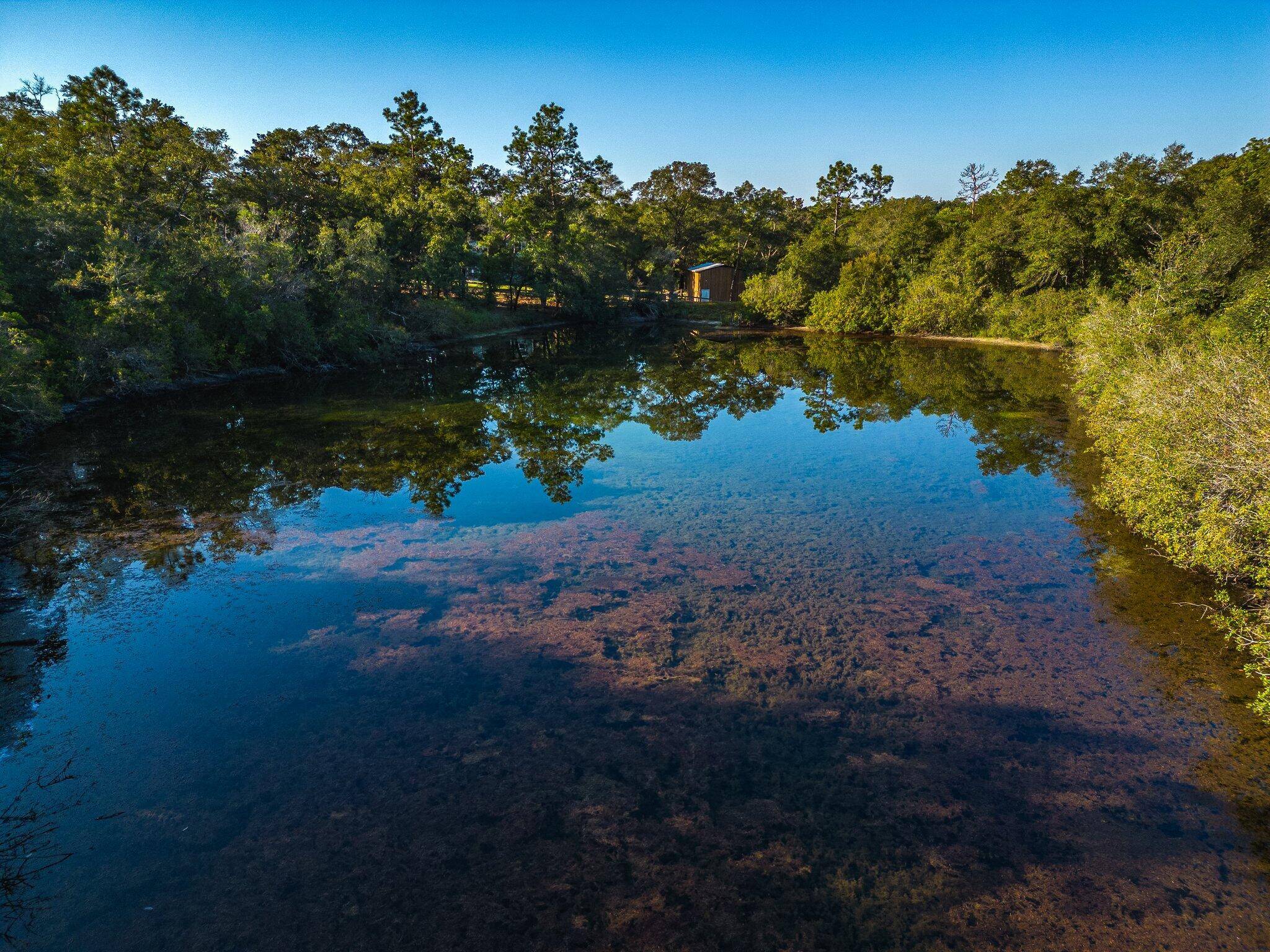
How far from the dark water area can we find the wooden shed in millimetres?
54813

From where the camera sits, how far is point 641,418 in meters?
22.9

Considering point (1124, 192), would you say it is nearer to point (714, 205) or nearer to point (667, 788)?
point (714, 205)

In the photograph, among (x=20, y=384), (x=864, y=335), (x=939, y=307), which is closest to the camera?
(x=20, y=384)

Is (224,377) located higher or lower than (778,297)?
lower

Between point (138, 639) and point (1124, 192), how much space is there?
57161mm

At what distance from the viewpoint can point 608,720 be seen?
7277 mm

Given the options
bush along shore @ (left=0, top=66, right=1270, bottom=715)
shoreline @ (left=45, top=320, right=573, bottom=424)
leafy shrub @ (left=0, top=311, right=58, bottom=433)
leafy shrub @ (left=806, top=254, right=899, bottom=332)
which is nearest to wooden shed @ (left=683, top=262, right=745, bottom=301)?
bush along shore @ (left=0, top=66, right=1270, bottom=715)

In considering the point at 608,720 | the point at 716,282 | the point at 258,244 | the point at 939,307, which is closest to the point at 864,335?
the point at 939,307

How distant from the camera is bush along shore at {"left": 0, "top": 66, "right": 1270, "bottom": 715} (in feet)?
35.1

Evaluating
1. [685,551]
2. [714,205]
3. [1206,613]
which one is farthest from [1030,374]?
[714,205]

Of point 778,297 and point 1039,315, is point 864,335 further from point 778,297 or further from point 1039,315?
point 1039,315

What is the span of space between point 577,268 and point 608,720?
44.5 meters

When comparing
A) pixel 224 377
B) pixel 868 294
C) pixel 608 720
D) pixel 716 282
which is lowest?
pixel 608 720

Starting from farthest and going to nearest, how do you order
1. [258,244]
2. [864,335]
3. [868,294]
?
[864,335]
[868,294]
[258,244]
